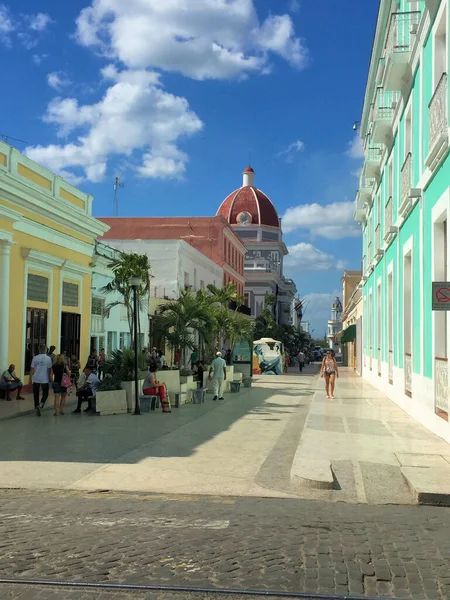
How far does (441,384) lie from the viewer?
453 inches

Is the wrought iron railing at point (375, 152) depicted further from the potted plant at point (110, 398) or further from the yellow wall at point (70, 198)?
the potted plant at point (110, 398)

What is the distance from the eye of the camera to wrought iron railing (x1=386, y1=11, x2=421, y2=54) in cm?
1425

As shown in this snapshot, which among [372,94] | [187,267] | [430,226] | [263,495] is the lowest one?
[263,495]

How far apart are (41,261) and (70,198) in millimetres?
3407

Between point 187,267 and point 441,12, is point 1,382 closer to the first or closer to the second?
point 441,12

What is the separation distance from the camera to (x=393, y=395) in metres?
18.7

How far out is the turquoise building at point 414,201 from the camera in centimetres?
1147

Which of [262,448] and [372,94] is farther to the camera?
[372,94]

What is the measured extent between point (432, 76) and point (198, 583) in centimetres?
1037

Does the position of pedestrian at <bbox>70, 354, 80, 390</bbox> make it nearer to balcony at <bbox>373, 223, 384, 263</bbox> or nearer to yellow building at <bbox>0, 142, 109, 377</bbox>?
yellow building at <bbox>0, 142, 109, 377</bbox>

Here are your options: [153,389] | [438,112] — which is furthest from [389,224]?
[153,389]

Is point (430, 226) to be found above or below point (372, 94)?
below

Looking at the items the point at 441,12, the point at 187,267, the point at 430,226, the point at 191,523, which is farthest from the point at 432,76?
the point at 187,267

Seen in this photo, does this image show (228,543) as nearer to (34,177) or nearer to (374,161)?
(34,177)
